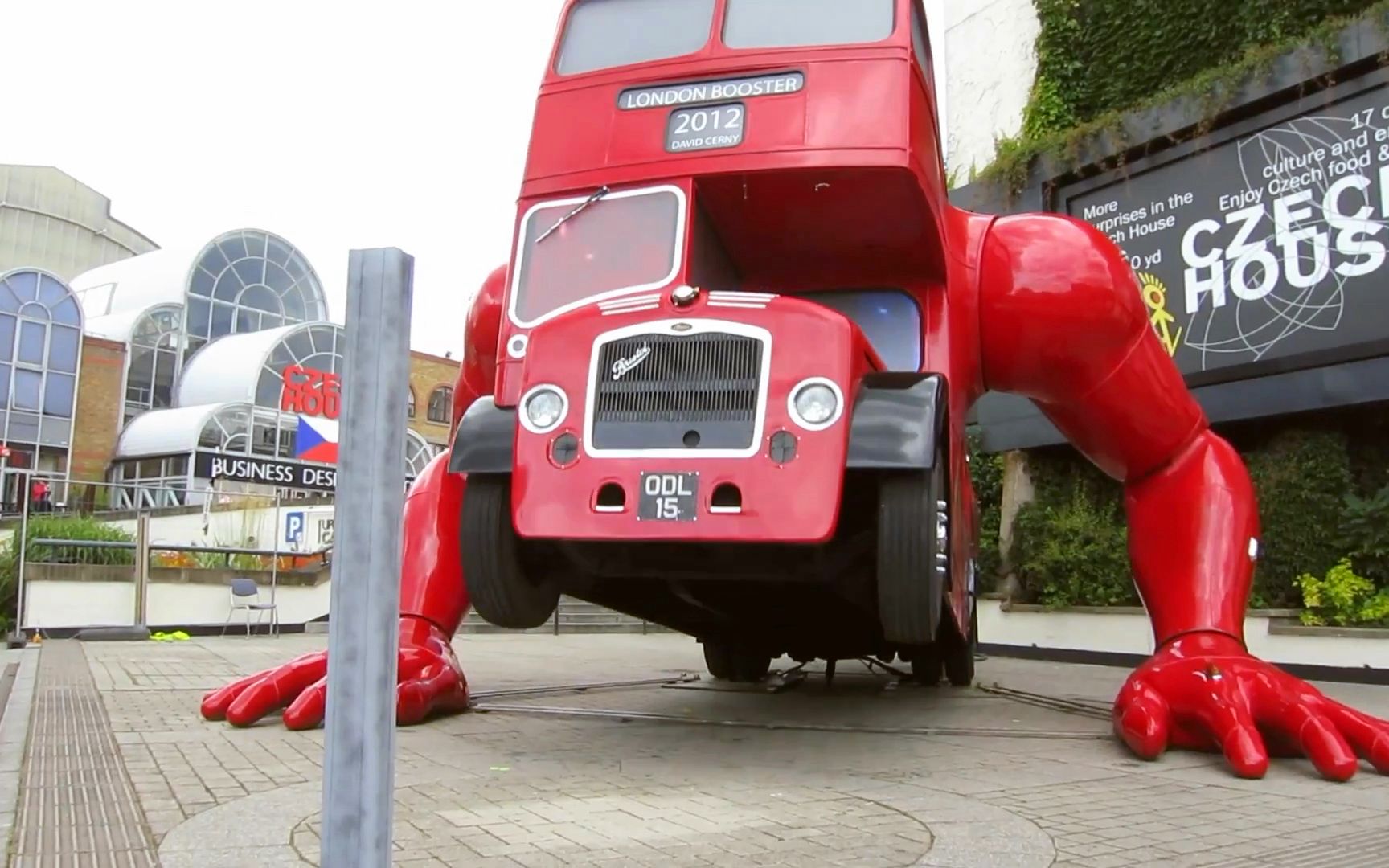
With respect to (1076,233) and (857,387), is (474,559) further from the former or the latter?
(1076,233)

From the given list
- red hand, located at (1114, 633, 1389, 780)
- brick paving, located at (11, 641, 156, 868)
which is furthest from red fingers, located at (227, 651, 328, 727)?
red hand, located at (1114, 633, 1389, 780)

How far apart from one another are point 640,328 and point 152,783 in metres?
2.53

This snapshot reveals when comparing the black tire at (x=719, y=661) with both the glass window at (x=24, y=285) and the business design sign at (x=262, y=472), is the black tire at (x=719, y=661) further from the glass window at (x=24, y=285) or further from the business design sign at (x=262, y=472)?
the glass window at (x=24, y=285)

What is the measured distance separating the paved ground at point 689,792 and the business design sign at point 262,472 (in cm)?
2393

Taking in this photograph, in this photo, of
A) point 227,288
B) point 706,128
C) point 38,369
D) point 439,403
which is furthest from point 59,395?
point 706,128

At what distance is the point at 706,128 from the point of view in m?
4.78

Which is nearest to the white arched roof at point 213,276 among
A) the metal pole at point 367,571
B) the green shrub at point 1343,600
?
the green shrub at point 1343,600

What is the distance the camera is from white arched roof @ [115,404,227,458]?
29719 millimetres

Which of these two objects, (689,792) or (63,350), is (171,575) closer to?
(689,792)

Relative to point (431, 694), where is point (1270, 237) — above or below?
above

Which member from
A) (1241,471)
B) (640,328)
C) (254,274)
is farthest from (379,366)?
(254,274)

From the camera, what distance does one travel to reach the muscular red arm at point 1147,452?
5062 millimetres

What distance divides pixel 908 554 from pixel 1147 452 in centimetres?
251

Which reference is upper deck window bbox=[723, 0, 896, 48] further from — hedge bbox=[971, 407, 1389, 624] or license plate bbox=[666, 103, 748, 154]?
hedge bbox=[971, 407, 1389, 624]
